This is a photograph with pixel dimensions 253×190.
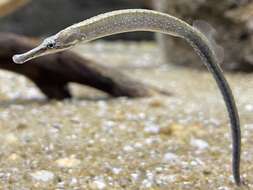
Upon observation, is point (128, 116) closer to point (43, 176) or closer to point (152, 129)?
point (152, 129)

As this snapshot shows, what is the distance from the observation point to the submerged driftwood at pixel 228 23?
21.7 ft

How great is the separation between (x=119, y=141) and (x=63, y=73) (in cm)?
149

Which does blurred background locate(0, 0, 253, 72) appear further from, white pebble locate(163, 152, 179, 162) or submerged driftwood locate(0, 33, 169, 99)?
white pebble locate(163, 152, 179, 162)

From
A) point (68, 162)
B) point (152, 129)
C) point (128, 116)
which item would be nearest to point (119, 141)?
point (152, 129)

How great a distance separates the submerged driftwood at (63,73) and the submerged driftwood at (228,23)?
2.14m

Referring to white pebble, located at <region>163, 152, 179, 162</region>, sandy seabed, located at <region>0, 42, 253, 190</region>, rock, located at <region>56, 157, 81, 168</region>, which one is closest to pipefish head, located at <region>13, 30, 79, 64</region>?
sandy seabed, located at <region>0, 42, 253, 190</region>

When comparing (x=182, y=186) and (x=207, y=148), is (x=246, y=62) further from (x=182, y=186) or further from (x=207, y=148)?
(x=182, y=186)

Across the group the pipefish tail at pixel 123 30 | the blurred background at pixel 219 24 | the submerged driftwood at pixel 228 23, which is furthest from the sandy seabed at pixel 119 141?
the submerged driftwood at pixel 228 23

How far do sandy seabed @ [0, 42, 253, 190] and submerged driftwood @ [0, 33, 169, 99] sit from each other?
0.13 meters

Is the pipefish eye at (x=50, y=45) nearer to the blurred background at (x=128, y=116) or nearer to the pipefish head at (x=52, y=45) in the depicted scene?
the pipefish head at (x=52, y=45)

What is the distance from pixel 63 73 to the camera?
15.3 ft

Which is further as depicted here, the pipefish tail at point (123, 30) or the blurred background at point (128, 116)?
the blurred background at point (128, 116)

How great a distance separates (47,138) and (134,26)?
5.19ft

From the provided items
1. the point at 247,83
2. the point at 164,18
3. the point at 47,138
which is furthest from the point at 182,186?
the point at 247,83
